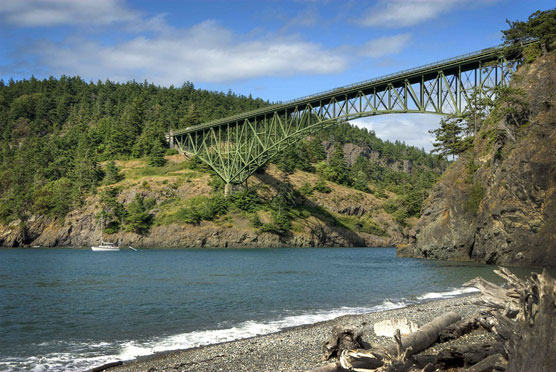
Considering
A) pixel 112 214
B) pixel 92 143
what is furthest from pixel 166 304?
pixel 92 143

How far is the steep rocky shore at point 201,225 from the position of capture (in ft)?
283

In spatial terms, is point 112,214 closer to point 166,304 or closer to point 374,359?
point 166,304

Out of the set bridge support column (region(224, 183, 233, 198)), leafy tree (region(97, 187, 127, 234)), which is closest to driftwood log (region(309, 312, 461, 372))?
bridge support column (region(224, 183, 233, 198))

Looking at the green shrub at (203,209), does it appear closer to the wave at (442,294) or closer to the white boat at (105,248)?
the white boat at (105,248)

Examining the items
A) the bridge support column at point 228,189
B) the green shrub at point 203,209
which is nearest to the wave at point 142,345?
the green shrub at point 203,209

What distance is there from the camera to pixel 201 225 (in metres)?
86.7

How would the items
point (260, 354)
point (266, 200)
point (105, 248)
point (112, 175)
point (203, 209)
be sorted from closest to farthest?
point (260, 354) → point (105, 248) → point (203, 209) → point (266, 200) → point (112, 175)

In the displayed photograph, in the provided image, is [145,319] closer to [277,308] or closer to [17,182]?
[277,308]

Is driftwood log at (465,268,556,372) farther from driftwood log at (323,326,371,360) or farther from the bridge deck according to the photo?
the bridge deck

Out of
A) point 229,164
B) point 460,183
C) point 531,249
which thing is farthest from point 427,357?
point 229,164

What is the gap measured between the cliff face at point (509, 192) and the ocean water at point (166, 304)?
523 centimetres

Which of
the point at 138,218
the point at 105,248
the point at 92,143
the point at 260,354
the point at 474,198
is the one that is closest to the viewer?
the point at 260,354

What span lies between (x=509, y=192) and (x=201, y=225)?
192 ft

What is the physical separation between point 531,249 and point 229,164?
65.2 meters
